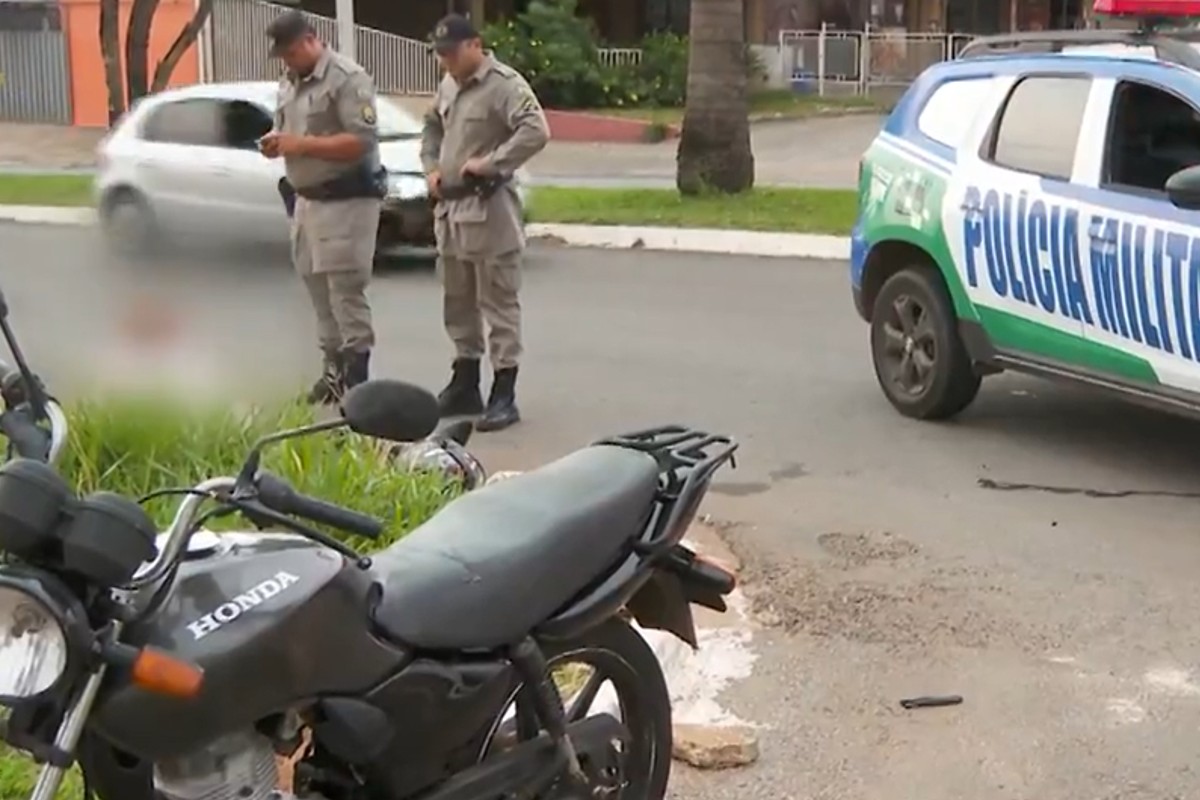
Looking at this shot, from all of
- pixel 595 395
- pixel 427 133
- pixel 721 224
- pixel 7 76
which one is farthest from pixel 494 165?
pixel 7 76

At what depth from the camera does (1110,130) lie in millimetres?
7496

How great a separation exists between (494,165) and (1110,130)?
265cm

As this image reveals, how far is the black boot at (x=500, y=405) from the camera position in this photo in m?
8.57

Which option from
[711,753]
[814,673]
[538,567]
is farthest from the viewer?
[814,673]

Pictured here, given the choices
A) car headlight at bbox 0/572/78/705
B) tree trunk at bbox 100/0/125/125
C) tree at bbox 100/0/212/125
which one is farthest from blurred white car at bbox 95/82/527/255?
car headlight at bbox 0/572/78/705

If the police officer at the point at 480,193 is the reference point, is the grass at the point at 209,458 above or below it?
below

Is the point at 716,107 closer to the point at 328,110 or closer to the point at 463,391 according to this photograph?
the point at 463,391

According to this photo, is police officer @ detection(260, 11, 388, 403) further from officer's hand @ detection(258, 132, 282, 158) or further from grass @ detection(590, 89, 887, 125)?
grass @ detection(590, 89, 887, 125)

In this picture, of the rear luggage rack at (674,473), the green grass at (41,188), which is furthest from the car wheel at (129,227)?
the green grass at (41,188)

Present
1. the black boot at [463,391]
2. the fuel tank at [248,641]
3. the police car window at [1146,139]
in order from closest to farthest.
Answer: the fuel tank at [248,641] → the police car window at [1146,139] → the black boot at [463,391]

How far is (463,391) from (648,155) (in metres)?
16.6

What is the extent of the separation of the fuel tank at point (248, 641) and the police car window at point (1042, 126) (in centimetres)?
519

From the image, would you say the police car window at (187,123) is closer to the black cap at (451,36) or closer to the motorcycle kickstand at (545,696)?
the black cap at (451,36)

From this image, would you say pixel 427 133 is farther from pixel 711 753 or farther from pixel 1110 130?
pixel 711 753
